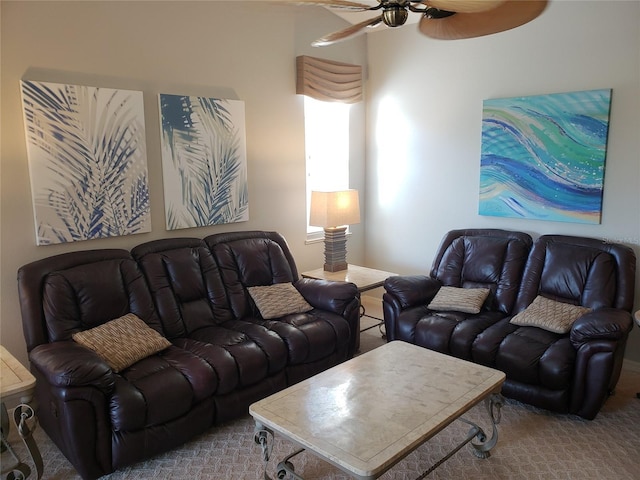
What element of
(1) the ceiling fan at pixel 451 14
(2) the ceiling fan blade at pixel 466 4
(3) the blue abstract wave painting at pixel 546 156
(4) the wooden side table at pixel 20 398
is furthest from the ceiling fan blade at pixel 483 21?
(4) the wooden side table at pixel 20 398

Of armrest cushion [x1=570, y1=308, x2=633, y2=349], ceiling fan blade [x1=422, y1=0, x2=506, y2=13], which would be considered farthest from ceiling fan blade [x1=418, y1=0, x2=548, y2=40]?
armrest cushion [x1=570, y1=308, x2=633, y2=349]

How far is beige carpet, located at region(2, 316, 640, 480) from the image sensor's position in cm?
253

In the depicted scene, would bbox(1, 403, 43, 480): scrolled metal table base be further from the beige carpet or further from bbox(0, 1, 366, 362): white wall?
bbox(0, 1, 366, 362): white wall

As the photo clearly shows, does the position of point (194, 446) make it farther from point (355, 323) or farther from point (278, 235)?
point (278, 235)

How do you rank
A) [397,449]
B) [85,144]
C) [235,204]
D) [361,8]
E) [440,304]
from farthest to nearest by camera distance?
[235,204], [440,304], [85,144], [361,8], [397,449]

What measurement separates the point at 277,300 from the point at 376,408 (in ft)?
4.95

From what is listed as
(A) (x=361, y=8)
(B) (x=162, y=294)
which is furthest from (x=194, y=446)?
(A) (x=361, y=8)

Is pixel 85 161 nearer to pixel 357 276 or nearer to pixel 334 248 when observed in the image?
pixel 334 248

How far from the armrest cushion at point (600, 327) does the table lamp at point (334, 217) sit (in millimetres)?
1961

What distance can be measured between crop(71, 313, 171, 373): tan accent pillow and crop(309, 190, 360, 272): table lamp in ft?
5.59

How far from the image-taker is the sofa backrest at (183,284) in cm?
330

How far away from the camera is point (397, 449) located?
1972 millimetres

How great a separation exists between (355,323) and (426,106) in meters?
2.17

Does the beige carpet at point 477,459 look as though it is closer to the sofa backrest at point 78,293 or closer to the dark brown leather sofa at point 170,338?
the dark brown leather sofa at point 170,338
